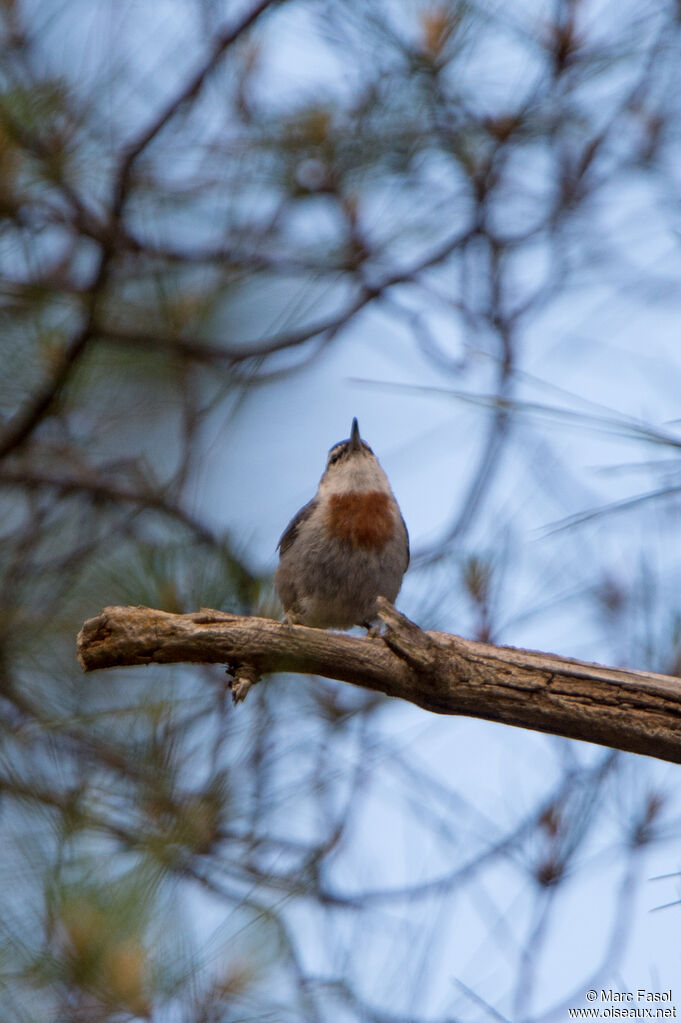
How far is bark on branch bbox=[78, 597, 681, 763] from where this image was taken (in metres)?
3.25

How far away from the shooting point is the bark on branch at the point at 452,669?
10.7 feet

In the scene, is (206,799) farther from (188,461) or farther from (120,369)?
(120,369)

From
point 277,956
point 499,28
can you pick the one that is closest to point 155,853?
point 277,956

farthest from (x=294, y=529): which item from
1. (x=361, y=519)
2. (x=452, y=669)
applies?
(x=452, y=669)

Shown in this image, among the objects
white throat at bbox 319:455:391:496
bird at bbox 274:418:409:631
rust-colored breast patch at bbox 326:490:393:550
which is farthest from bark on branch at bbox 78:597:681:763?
white throat at bbox 319:455:391:496

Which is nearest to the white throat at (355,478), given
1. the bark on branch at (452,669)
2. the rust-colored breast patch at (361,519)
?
the rust-colored breast patch at (361,519)

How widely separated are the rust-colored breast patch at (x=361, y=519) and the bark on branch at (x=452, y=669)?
4.57 feet

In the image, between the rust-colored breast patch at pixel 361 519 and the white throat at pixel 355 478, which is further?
the white throat at pixel 355 478

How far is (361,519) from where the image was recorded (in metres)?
4.88

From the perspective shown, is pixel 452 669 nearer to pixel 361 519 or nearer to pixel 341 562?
pixel 341 562

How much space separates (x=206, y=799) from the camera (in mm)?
2836

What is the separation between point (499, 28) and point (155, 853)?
10.6 feet

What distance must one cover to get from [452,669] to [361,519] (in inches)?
63.7

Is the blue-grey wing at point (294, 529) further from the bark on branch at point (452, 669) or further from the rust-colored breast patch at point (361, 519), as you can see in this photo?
the bark on branch at point (452, 669)
